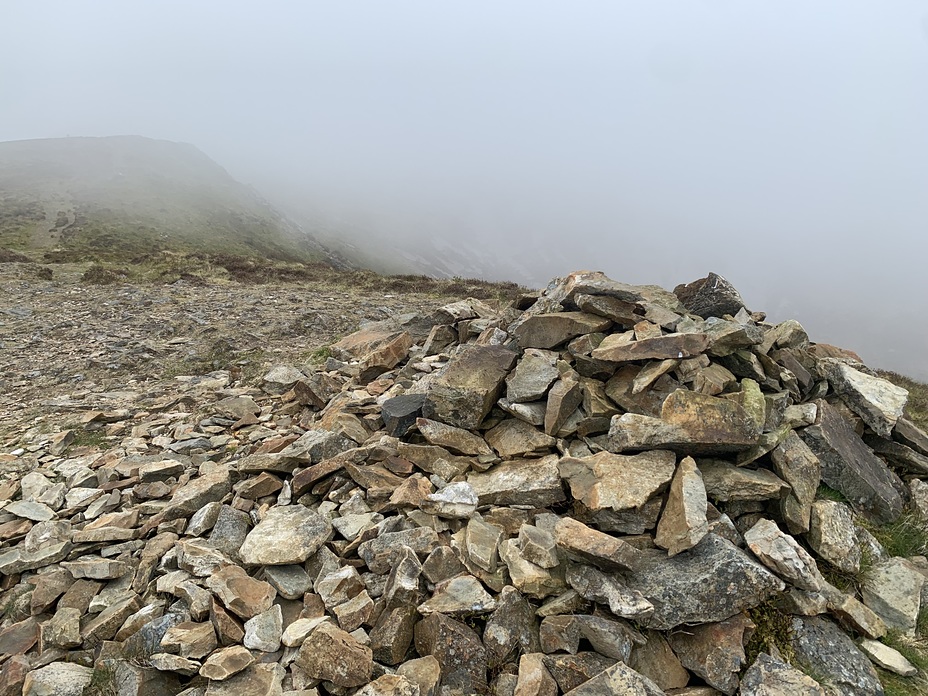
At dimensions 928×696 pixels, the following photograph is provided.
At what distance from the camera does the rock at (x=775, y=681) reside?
4.21m

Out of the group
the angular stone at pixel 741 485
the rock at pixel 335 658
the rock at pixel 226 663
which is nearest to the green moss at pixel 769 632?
the angular stone at pixel 741 485

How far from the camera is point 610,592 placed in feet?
15.4

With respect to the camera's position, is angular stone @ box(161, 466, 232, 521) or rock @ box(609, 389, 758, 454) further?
angular stone @ box(161, 466, 232, 521)

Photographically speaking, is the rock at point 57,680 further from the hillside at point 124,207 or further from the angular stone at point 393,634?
the hillside at point 124,207

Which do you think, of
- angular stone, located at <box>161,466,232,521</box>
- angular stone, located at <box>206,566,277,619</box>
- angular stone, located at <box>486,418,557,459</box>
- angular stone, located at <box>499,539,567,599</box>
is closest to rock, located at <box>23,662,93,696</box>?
angular stone, located at <box>206,566,277,619</box>

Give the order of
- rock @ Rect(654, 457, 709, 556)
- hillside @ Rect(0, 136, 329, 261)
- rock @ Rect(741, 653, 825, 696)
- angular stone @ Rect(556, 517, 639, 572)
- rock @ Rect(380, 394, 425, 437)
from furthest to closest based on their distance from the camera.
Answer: hillside @ Rect(0, 136, 329, 261), rock @ Rect(380, 394, 425, 437), rock @ Rect(654, 457, 709, 556), angular stone @ Rect(556, 517, 639, 572), rock @ Rect(741, 653, 825, 696)

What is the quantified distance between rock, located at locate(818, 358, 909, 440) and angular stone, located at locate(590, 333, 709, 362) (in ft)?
8.43

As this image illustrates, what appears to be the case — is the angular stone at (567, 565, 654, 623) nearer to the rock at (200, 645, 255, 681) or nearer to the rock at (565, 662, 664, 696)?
the rock at (565, 662, 664, 696)

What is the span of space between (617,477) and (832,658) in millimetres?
2508

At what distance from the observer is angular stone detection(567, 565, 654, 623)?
15.0 feet

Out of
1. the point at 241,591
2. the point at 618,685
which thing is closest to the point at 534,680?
the point at 618,685

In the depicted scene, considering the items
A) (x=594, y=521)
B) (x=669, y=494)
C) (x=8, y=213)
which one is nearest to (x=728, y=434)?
(x=669, y=494)

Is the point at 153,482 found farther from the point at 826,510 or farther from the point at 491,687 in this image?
the point at 826,510

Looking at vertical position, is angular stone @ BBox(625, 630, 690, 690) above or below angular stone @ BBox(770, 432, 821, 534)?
below
